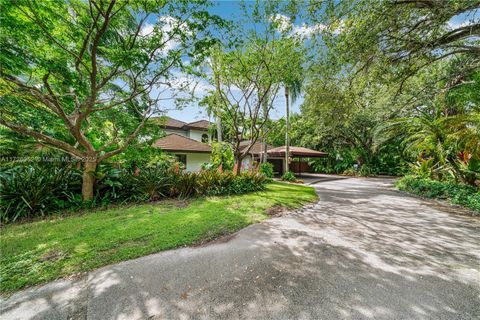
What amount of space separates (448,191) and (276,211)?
6925 mm

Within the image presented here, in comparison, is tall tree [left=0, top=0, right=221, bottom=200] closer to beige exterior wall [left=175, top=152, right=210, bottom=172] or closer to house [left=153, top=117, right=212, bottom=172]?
house [left=153, top=117, right=212, bottom=172]

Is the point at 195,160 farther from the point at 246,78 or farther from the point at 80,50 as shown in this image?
the point at 80,50

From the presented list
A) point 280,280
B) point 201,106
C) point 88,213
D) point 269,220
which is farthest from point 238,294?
point 201,106

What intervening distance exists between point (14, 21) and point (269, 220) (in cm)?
721

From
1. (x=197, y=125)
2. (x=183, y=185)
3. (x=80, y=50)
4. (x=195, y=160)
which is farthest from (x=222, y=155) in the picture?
(x=197, y=125)

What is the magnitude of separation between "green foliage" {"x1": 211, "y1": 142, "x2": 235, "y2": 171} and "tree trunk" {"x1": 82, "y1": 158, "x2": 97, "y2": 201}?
20.9 ft

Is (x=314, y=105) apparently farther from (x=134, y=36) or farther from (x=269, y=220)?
(x=134, y=36)

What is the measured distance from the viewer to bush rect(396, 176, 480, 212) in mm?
5841

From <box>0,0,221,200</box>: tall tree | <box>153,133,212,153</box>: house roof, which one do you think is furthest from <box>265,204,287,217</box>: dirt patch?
<box>153,133,212,153</box>: house roof

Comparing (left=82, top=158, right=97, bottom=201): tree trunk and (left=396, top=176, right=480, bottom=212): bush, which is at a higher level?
(left=82, top=158, right=97, bottom=201): tree trunk

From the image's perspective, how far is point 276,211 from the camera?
570cm

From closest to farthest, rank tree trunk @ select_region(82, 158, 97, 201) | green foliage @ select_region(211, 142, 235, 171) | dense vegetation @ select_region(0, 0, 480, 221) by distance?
1. dense vegetation @ select_region(0, 0, 480, 221)
2. tree trunk @ select_region(82, 158, 97, 201)
3. green foliage @ select_region(211, 142, 235, 171)

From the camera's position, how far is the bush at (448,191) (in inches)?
230

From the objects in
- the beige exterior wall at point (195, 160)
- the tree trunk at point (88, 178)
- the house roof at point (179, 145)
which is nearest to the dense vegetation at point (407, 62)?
the tree trunk at point (88, 178)
